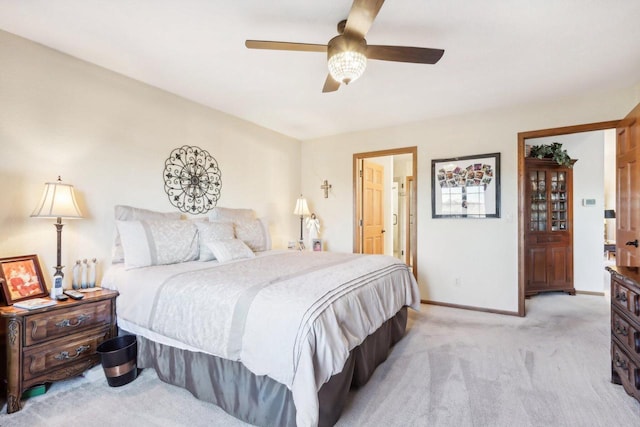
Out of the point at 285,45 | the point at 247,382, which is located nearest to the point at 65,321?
the point at 247,382

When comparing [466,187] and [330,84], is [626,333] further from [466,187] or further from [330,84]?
→ [330,84]

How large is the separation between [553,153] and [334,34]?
3983 mm

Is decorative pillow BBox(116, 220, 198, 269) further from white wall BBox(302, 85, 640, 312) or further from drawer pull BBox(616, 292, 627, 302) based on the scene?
drawer pull BBox(616, 292, 627, 302)

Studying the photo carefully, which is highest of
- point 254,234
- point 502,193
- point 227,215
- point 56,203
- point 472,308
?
point 502,193

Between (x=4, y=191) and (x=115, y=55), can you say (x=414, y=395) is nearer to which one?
(x=4, y=191)

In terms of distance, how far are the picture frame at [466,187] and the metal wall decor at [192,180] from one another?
9.18 ft

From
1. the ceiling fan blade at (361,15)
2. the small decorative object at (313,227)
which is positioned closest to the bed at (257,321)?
the ceiling fan blade at (361,15)

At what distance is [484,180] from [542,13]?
83.0 inches

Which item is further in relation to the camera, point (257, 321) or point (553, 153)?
point (553, 153)

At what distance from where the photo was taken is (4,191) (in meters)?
2.17

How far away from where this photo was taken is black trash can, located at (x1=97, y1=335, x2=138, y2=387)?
2100mm

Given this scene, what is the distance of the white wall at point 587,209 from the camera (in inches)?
178

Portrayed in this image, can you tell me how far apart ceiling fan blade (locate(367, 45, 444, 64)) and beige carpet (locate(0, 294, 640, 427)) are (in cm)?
216

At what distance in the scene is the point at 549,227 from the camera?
461 cm
